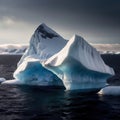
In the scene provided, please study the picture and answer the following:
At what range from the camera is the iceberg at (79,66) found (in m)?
33.2

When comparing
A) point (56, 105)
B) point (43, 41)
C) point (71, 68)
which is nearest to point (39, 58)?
point (43, 41)

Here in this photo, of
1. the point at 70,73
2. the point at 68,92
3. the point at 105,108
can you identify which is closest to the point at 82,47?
the point at 70,73

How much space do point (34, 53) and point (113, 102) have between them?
65.6 feet

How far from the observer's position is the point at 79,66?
33562 mm

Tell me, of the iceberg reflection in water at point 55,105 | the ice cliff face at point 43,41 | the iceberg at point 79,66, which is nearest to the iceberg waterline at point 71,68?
the iceberg at point 79,66

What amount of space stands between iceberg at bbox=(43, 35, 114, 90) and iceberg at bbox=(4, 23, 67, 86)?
20.6 feet

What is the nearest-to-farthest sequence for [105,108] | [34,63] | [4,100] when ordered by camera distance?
[105,108] → [4,100] → [34,63]

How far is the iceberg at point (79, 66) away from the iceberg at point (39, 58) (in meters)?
6.29

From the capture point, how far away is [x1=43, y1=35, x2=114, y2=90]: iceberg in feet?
109

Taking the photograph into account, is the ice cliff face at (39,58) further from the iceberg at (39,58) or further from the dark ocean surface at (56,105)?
the dark ocean surface at (56,105)

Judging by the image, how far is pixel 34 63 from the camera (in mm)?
41469

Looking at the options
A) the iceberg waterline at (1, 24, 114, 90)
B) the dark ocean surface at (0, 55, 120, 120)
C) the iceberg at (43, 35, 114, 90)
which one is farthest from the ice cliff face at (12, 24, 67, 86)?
the iceberg at (43, 35, 114, 90)

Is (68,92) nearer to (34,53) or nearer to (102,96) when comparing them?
(102,96)

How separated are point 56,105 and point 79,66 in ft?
20.7
